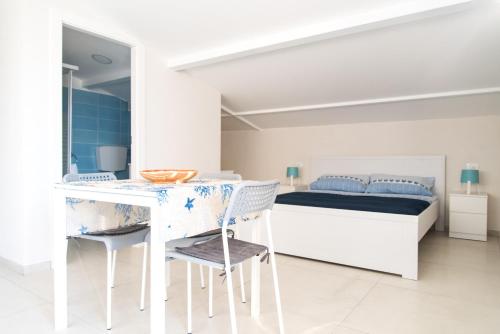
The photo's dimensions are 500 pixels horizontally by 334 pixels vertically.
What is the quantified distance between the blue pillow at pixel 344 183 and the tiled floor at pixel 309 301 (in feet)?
4.93

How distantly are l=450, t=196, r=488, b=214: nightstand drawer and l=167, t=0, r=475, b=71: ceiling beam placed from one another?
2438mm

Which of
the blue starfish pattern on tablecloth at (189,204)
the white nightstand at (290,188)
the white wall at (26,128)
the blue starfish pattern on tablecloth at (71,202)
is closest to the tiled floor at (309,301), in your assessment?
the white wall at (26,128)

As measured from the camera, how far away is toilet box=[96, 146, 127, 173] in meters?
4.54

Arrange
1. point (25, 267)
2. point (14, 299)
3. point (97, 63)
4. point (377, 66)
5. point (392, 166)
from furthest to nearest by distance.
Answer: point (392, 166), point (97, 63), point (377, 66), point (25, 267), point (14, 299)

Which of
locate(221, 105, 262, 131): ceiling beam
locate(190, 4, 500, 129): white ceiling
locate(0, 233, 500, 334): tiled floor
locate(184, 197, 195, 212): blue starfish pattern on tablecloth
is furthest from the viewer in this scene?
locate(221, 105, 262, 131): ceiling beam

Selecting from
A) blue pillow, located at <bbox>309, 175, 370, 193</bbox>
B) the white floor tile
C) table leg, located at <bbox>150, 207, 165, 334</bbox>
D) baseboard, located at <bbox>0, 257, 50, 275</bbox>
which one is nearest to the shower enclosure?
baseboard, located at <bbox>0, 257, 50, 275</bbox>

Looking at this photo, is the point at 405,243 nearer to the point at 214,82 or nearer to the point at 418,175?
the point at 418,175

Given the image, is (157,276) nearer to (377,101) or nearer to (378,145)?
(377,101)

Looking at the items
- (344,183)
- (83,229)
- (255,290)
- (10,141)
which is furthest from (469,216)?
(10,141)

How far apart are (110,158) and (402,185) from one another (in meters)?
3.84

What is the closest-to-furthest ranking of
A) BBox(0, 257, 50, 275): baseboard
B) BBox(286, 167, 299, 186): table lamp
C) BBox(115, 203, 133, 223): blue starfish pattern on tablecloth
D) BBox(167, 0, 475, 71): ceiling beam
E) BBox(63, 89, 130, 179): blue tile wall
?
BBox(115, 203, 133, 223): blue starfish pattern on tablecloth → BBox(167, 0, 475, 71): ceiling beam → BBox(0, 257, 50, 275): baseboard → BBox(63, 89, 130, 179): blue tile wall → BBox(286, 167, 299, 186): table lamp

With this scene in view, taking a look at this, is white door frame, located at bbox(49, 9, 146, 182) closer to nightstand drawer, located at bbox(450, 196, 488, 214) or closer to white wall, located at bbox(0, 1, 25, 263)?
white wall, located at bbox(0, 1, 25, 263)

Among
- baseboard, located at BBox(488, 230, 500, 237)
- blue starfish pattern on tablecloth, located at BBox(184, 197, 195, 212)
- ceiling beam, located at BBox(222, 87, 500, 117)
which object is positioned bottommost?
baseboard, located at BBox(488, 230, 500, 237)

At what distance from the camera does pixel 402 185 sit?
424cm
